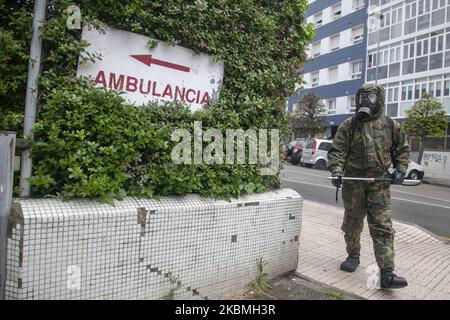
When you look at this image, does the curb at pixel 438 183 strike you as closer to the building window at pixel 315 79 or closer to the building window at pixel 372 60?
the building window at pixel 372 60

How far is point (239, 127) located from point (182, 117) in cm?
63

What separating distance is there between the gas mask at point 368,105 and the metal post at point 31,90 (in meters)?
3.06

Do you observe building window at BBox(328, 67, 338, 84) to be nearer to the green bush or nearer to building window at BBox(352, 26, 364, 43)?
building window at BBox(352, 26, 364, 43)

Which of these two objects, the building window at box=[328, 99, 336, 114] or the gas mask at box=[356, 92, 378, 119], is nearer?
the gas mask at box=[356, 92, 378, 119]

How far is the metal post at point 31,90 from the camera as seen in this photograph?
2555 millimetres

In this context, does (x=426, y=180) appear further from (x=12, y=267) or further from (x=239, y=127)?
(x=12, y=267)

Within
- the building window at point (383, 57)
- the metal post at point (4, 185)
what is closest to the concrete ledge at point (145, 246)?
the metal post at point (4, 185)

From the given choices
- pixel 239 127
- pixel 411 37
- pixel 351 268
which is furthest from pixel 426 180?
→ pixel 239 127

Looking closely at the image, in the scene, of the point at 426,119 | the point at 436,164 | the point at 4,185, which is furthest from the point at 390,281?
the point at 436,164

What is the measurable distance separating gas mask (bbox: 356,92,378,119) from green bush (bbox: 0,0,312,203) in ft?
2.82

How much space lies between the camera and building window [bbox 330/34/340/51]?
32.9m
